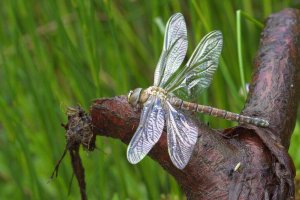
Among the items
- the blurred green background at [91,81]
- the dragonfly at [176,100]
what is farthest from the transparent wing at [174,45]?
the blurred green background at [91,81]

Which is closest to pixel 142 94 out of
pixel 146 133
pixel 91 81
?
pixel 146 133

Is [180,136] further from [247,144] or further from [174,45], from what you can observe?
[174,45]

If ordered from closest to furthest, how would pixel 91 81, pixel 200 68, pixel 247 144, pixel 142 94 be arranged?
1. pixel 247 144
2. pixel 142 94
3. pixel 200 68
4. pixel 91 81

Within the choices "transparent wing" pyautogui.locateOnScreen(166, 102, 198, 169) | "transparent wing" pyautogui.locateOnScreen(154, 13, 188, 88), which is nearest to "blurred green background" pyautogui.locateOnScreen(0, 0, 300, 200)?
"transparent wing" pyautogui.locateOnScreen(154, 13, 188, 88)

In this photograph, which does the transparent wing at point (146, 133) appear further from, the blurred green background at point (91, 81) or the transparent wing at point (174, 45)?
the blurred green background at point (91, 81)

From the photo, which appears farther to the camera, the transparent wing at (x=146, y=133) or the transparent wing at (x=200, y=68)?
the transparent wing at (x=200, y=68)

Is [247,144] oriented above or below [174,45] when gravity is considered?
below
